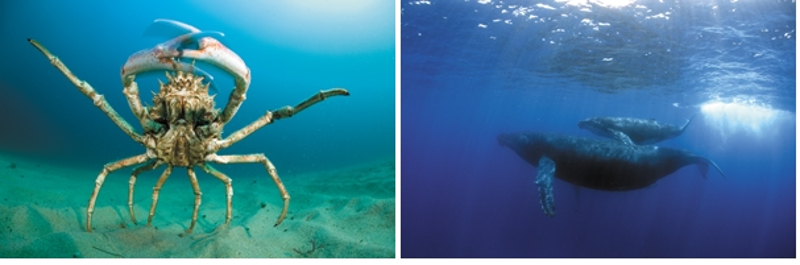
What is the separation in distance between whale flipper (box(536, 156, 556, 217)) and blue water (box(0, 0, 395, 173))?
144 inches

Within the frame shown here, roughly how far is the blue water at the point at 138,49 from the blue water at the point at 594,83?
2447 mm

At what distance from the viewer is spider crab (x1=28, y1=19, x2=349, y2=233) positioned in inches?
101

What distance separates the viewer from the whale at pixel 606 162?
5.58 m

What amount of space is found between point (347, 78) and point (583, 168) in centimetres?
2292

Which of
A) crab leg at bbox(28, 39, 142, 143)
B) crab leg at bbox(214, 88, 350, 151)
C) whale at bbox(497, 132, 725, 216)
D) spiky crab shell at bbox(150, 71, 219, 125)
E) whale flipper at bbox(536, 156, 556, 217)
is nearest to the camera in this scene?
crab leg at bbox(28, 39, 142, 143)

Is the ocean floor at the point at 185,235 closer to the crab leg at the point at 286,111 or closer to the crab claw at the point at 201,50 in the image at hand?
the crab leg at the point at 286,111

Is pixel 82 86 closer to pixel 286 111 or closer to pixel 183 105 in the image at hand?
pixel 183 105

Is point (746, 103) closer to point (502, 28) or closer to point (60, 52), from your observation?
point (502, 28)

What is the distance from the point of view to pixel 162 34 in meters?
2.67

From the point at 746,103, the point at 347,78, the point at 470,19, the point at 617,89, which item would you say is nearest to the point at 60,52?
the point at 347,78

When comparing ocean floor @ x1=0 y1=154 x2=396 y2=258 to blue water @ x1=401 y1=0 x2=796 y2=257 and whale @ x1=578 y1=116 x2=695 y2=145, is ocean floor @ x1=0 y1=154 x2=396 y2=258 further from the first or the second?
blue water @ x1=401 y1=0 x2=796 y2=257

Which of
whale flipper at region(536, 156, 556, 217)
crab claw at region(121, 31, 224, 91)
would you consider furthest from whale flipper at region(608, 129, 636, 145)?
crab claw at region(121, 31, 224, 91)

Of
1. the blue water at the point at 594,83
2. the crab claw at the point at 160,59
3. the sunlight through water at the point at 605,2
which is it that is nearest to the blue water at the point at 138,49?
the crab claw at the point at 160,59

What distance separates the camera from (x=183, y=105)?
2764 mm
